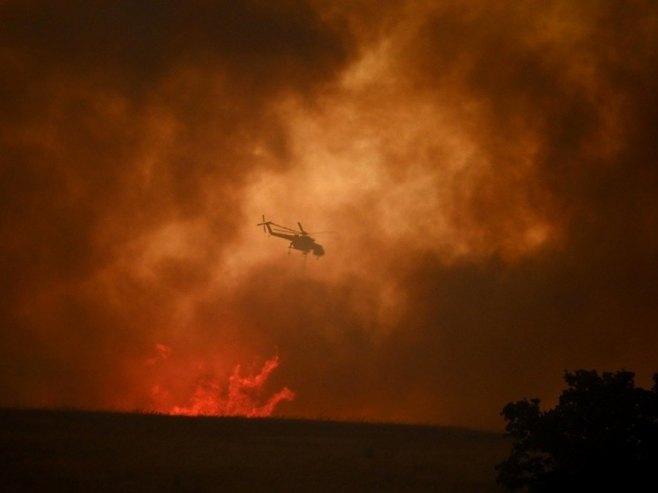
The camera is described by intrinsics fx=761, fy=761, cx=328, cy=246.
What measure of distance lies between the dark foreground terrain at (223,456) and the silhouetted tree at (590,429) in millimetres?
9395

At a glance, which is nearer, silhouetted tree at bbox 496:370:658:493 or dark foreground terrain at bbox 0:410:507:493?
silhouetted tree at bbox 496:370:658:493

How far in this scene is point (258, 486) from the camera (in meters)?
35.8

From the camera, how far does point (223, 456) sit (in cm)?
4038

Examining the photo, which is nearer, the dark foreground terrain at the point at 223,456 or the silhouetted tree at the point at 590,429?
the silhouetted tree at the point at 590,429

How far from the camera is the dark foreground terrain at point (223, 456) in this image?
116ft

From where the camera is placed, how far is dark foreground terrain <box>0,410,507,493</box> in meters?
35.3

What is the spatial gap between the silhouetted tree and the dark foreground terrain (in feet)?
30.8

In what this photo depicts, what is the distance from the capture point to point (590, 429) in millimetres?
30047

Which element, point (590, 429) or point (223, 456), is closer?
point (590, 429)

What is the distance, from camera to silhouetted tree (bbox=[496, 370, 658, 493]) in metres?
28.1

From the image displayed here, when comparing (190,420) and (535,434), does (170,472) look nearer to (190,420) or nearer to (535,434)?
(190,420)

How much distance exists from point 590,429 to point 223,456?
19.4m

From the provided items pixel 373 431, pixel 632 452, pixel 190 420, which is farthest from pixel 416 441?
pixel 632 452

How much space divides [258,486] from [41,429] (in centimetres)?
1481
